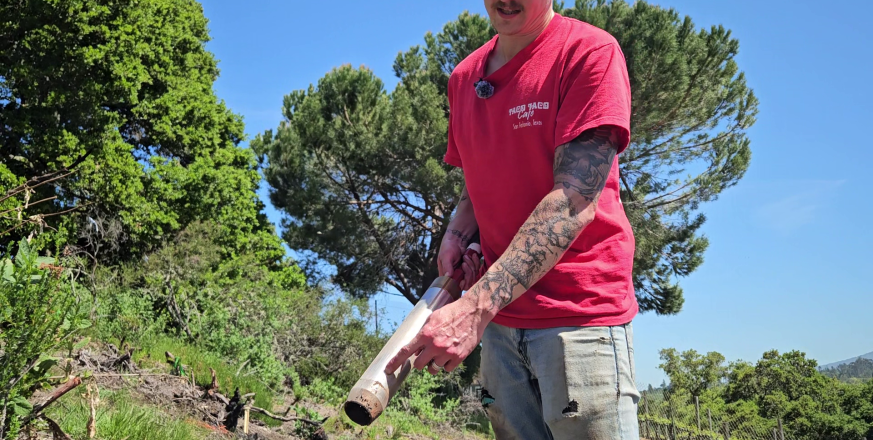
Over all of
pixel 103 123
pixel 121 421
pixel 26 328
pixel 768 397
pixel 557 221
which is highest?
pixel 103 123

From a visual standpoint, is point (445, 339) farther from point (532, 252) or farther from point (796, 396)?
point (796, 396)

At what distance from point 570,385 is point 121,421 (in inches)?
95.9

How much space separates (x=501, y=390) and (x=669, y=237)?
17.5 m

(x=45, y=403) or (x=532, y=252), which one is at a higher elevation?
(x=532, y=252)

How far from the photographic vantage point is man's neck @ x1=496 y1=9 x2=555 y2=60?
217cm

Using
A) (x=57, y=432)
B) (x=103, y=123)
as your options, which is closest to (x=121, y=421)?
(x=57, y=432)

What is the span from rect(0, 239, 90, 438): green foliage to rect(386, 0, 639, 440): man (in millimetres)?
1607

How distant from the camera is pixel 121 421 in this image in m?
3.39

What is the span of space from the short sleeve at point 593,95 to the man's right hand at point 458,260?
1.67 feet

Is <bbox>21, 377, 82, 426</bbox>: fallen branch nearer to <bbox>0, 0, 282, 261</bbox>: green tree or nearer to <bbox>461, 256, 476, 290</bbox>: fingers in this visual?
<bbox>461, 256, 476, 290</bbox>: fingers

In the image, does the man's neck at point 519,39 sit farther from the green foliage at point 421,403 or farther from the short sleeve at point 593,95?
the green foliage at point 421,403

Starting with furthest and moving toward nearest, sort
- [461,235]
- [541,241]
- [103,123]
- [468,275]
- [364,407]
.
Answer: [103,123] < [461,235] < [468,275] < [541,241] < [364,407]

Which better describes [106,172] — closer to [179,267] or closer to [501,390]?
[179,267]

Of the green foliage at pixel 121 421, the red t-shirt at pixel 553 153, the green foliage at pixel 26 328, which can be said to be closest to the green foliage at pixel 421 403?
the green foliage at pixel 121 421
